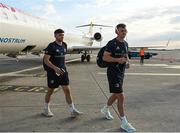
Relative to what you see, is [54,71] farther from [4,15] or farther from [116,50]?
[4,15]

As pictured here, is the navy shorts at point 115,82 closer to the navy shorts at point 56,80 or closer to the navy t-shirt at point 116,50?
the navy t-shirt at point 116,50

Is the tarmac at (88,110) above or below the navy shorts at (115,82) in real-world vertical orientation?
below

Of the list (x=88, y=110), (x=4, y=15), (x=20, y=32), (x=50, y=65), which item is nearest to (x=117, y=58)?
(x=50, y=65)

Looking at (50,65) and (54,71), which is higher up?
(50,65)

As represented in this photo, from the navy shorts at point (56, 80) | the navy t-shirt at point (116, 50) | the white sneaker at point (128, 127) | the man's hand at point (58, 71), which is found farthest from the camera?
the navy shorts at point (56, 80)

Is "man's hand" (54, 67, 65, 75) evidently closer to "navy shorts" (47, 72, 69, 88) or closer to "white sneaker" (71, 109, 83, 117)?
"navy shorts" (47, 72, 69, 88)

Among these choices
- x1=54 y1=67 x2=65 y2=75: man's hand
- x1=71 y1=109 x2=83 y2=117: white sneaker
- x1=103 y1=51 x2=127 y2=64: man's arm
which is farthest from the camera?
x1=71 y1=109 x2=83 y2=117: white sneaker

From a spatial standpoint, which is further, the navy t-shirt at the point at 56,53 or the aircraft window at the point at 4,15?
the aircraft window at the point at 4,15

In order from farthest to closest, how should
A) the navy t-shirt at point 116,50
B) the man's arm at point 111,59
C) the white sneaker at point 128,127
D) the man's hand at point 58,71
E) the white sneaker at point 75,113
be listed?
the white sneaker at point 75,113, the man's hand at point 58,71, the navy t-shirt at point 116,50, the man's arm at point 111,59, the white sneaker at point 128,127

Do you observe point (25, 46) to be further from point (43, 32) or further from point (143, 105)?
point (143, 105)

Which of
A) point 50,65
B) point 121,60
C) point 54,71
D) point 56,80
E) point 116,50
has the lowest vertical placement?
point 56,80

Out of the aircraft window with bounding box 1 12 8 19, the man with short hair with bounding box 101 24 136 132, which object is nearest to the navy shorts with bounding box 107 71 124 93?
the man with short hair with bounding box 101 24 136 132

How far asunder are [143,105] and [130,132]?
8.00ft

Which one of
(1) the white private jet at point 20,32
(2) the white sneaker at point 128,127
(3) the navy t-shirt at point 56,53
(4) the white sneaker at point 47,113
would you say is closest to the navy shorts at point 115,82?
(2) the white sneaker at point 128,127
